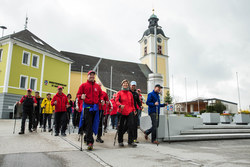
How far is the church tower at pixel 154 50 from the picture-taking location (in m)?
54.1

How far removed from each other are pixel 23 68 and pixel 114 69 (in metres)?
23.9

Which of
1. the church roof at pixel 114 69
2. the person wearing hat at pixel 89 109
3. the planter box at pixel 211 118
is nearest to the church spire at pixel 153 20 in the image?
the church roof at pixel 114 69

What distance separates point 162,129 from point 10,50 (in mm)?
24076

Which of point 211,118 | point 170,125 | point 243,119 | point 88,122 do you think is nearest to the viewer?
point 88,122

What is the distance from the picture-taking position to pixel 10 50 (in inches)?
985

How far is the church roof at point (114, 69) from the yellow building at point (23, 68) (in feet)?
38.8

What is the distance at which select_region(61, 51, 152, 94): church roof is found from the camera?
43.4 m

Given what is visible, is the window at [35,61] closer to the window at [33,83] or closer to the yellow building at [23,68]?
the yellow building at [23,68]

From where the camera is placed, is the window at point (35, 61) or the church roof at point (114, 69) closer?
the window at point (35, 61)

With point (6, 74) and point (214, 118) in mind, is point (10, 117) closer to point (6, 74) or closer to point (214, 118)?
point (6, 74)

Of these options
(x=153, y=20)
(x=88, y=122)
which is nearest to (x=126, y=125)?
(x=88, y=122)

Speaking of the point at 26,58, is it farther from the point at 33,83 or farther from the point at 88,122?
the point at 88,122

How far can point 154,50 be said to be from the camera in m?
54.2

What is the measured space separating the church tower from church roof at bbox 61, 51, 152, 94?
3.09 meters
